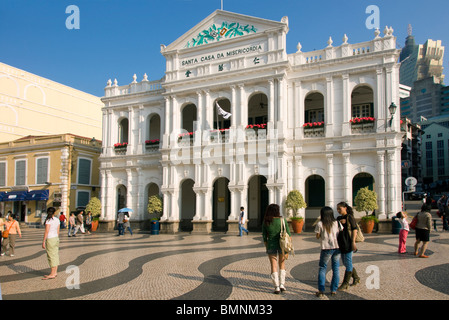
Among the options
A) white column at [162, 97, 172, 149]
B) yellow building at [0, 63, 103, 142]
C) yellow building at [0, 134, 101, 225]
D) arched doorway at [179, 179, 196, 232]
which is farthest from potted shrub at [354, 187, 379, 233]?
yellow building at [0, 63, 103, 142]

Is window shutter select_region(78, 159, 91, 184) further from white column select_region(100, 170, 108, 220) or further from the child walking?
the child walking

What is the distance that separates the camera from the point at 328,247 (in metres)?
7.91

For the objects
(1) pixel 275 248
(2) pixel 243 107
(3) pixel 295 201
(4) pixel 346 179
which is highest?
(2) pixel 243 107

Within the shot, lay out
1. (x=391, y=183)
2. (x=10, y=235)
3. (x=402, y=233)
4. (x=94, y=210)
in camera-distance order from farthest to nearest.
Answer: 1. (x=94, y=210)
2. (x=391, y=183)
3. (x=10, y=235)
4. (x=402, y=233)

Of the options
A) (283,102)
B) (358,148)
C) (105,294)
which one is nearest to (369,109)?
(358,148)

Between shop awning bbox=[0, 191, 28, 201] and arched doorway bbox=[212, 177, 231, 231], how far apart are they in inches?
734

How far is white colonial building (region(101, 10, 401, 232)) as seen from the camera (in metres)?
22.7

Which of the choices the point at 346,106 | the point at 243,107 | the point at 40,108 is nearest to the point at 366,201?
the point at 346,106

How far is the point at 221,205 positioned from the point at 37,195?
17.5 meters

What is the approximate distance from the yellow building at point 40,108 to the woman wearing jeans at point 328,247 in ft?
138

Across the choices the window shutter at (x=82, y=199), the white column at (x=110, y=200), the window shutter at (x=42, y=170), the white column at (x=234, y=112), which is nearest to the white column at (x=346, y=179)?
the white column at (x=234, y=112)

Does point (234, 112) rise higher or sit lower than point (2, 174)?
higher

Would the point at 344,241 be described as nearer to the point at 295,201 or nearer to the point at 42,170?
the point at 295,201
